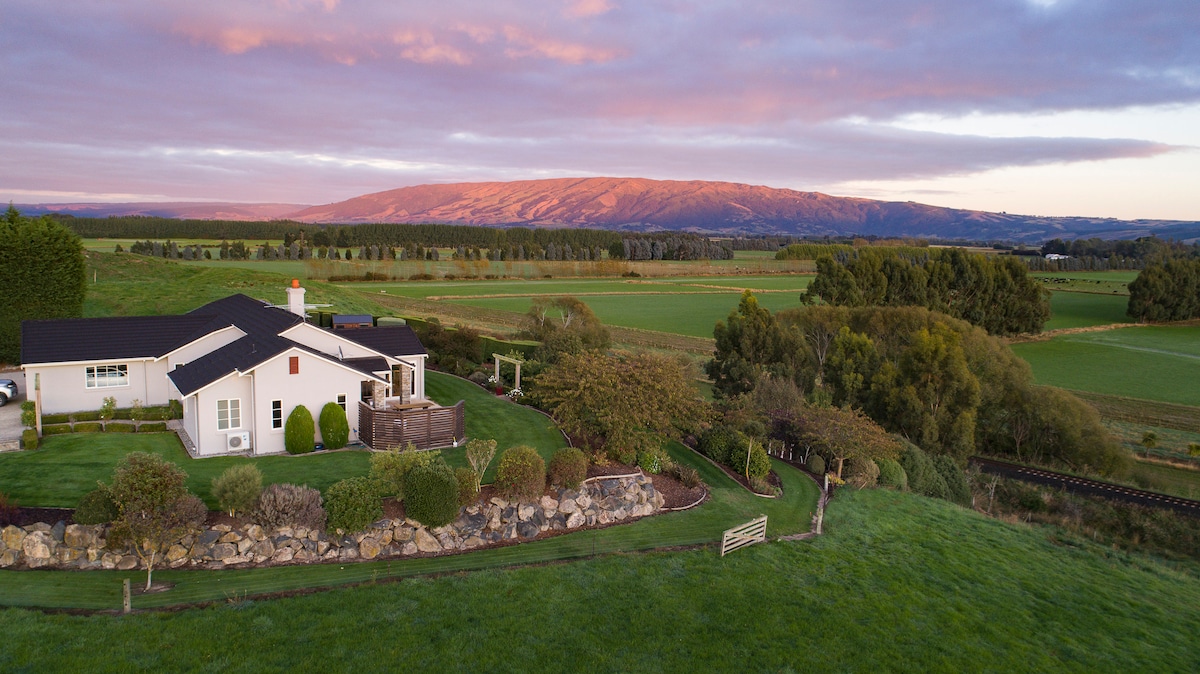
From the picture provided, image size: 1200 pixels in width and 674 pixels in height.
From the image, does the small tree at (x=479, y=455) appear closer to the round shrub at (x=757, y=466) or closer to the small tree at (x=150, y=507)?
the small tree at (x=150, y=507)

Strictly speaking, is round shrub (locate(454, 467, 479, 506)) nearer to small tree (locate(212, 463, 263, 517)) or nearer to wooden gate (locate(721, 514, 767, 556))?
small tree (locate(212, 463, 263, 517))

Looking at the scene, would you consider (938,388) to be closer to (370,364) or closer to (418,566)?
(370,364)

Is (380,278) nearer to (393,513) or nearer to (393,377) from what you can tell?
(393,377)

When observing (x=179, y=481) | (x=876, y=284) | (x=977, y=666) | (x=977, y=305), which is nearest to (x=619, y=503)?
(x=977, y=666)

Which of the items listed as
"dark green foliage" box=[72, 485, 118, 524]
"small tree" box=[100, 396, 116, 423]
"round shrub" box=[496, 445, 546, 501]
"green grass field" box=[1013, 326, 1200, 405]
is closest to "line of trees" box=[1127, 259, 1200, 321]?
"green grass field" box=[1013, 326, 1200, 405]

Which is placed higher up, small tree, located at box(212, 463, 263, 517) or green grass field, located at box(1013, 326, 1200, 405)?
small tree, located at box(212, 463, 263, 517)

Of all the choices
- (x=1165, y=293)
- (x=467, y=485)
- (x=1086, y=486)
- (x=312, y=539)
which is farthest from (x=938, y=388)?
(x=1165, y=293)
